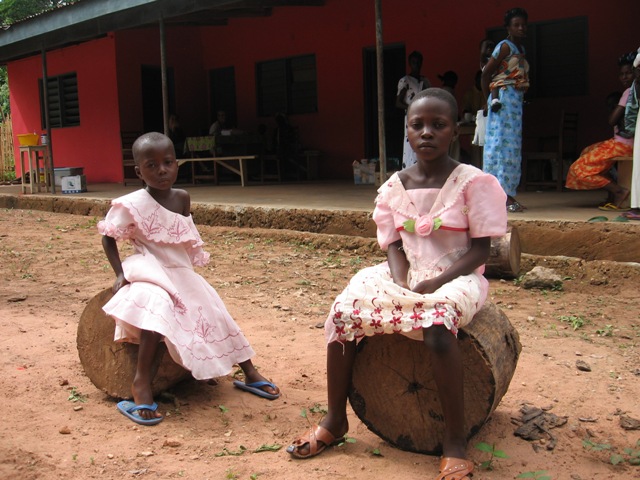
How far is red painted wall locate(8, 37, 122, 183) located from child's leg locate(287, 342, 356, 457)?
39.7ft

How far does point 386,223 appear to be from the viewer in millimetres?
2883

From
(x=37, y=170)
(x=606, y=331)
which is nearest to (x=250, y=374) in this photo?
(x=606, y=331)

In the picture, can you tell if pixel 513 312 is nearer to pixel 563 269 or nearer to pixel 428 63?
pixel 563 269

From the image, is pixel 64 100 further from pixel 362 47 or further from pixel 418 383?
pixel 418 383

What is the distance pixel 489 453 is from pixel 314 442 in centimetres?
67

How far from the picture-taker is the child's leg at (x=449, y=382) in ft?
8.04

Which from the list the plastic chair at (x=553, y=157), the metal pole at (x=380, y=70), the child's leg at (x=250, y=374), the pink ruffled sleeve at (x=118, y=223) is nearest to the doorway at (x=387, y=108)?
the plastic chair at (x=553, y=157)

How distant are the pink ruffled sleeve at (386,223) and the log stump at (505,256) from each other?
2675 mm

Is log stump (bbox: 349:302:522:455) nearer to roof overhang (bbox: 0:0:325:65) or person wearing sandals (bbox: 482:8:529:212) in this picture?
person wearing sandals (bbox: 482:8:529:212)

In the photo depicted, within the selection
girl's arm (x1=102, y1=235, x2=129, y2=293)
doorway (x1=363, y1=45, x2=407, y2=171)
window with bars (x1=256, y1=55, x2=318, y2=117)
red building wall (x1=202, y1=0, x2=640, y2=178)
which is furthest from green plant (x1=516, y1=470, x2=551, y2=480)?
window with bars (x1=256, y1=55, x2=318, y2=117)

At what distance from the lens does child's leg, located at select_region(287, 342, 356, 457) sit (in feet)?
8.89

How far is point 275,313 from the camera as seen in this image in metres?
4.90

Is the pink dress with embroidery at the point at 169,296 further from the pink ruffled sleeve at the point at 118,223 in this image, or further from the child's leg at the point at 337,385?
the child's leg at the point at 337,385

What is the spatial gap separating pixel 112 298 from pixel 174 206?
54 cm
